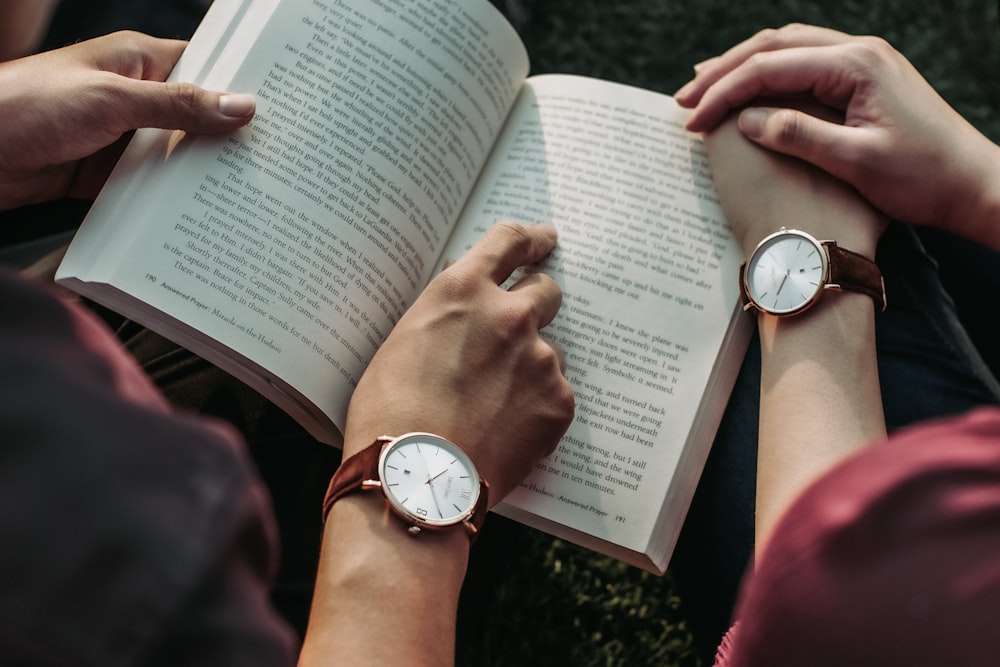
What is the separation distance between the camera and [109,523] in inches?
12.7

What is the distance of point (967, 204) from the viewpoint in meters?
0.84

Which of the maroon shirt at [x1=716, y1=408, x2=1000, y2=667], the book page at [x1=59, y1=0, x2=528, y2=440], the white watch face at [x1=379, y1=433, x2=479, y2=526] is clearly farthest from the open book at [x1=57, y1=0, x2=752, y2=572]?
the maroon shirt at [x1=716, y1=408, x2=1000, y2=667]

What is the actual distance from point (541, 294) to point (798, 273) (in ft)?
0.82

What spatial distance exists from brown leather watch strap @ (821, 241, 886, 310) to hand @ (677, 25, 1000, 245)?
3.3 inches

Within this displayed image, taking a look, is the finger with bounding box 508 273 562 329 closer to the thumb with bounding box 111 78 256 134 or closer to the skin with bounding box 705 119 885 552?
the skin with bounding box 705 119 885 552

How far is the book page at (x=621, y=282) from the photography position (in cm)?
79

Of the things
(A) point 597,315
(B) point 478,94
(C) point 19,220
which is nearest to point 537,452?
(A) point 597,315

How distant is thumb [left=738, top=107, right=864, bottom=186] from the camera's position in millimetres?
820

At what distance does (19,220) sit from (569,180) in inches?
30.1

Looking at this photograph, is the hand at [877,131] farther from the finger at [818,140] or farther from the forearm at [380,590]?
the forearm at [380,590]

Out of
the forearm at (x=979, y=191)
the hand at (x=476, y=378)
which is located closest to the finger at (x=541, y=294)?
the hand at (x=476, y=378)

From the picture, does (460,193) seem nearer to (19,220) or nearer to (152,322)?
(152,322)

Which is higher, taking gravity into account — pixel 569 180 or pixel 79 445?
pixel 79 445

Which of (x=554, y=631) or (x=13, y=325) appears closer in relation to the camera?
(x=13, y=325)
